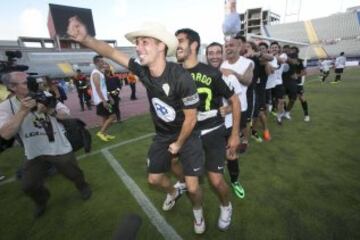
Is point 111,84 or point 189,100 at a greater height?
point 189,100

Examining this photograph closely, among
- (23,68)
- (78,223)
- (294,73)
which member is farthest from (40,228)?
(294,73)

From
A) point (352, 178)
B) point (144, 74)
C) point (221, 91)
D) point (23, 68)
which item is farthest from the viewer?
point (352, 178)

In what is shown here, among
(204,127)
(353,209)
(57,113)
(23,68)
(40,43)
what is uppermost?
(40,43)

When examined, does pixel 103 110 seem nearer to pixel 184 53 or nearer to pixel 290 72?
pixel 184 53

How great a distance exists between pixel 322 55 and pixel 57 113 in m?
50.1

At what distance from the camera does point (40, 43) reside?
52.8 meters

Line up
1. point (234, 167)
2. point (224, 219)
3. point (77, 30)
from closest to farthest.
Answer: point (77, 30)
point (224, 219)
point (234, 167)

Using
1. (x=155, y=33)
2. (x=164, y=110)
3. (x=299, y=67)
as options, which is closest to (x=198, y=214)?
(x=164, y=110)

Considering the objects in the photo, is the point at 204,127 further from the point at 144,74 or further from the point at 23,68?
the point at 23,68

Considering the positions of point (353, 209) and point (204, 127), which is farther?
point (353, 209)

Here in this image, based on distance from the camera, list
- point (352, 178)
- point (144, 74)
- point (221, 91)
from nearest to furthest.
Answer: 1. point (144, 74)
2. point (221, 91)
3. point (352, 178)

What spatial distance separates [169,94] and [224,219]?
5.65 ft

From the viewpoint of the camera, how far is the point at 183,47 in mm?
2723

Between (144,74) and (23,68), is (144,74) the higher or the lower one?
the lower one
